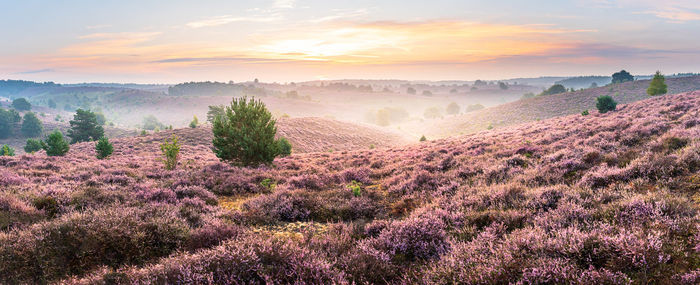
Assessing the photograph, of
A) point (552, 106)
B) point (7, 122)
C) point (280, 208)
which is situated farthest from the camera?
point (7, 122)

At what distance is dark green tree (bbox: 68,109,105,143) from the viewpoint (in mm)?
59750

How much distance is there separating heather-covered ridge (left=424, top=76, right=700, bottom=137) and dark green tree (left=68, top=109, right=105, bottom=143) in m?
82.5

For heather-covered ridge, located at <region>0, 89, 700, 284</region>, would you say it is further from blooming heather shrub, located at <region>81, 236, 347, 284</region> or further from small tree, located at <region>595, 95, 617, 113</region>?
small tree, located at <region>595, 95, 617, 113</region>

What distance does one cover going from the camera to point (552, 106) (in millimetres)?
76062

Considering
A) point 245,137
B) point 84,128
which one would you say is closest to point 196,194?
point 245,137

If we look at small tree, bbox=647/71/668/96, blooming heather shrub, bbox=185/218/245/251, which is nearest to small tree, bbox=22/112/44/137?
blooming heather shrub, bbox=185/218/245/251

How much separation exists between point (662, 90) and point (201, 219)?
245 ft

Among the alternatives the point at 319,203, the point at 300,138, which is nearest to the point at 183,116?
the point at 300,138

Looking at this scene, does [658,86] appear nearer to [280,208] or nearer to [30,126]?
[280,208]

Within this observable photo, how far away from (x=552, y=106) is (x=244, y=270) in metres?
92.4

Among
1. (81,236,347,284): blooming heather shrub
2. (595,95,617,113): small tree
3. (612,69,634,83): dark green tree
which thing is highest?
(612,69,634,83): dark green tree

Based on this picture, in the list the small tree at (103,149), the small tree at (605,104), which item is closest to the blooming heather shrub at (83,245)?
the small tree at (103,149)

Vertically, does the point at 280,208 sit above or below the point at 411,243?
below

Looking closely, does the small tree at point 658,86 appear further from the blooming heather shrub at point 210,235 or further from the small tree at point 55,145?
the small tree at point 55,145
